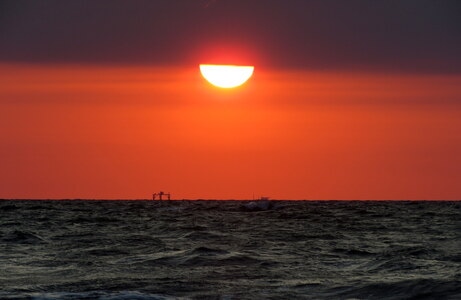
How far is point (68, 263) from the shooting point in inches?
1255

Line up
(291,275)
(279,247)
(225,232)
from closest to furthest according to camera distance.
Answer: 1. (291,275)
2. (279,247)
3. (225,232)

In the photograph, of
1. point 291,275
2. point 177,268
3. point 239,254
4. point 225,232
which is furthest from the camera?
→ point 225,232

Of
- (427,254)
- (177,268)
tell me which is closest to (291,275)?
(177,268)

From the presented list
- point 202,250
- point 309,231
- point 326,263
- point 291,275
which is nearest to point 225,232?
point 309,231

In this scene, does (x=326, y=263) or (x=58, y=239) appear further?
(x=58, y=239)

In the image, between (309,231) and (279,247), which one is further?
(309,231)

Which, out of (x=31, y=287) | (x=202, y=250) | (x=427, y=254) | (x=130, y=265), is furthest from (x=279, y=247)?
(x=31, y=287)

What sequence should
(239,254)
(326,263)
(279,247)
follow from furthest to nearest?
(279,247) < (239,254) < (326,263)

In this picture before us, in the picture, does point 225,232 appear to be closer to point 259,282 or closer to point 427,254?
point 427,254

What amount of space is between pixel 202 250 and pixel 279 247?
448cm

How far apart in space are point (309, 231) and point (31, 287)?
92.5ft

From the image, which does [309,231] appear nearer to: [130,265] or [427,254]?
[427,254]

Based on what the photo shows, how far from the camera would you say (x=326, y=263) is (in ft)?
104

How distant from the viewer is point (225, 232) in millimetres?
50188
